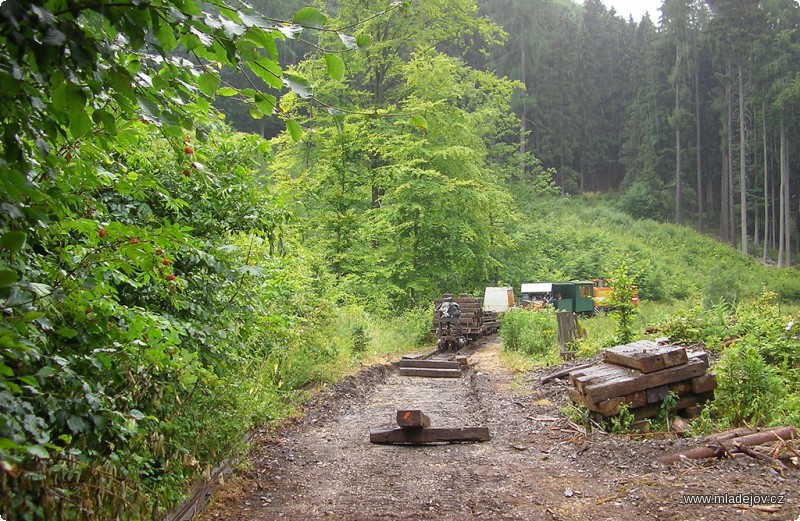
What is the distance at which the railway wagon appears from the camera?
61.9 ft

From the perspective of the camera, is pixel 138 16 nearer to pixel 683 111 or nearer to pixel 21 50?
pixel 21 50

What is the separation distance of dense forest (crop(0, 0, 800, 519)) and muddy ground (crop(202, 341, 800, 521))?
0.61 m

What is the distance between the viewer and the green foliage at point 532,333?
1467 centimetres

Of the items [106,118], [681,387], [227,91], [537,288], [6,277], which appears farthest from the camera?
[537,288]

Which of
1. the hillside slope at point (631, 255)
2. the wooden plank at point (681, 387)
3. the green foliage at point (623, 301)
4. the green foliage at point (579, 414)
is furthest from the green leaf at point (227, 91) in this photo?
the hillside slope at point (631, 255)

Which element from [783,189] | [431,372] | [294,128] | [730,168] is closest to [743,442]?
[294,128]

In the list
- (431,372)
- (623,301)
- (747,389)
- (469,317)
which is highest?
(623,301)

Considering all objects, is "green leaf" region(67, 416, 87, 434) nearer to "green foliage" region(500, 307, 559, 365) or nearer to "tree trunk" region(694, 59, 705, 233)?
"green foliage" region(500, 307, 559, 365)

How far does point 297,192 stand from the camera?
19.0 meters

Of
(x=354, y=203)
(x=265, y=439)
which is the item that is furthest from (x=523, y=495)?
(x=354, y=203)

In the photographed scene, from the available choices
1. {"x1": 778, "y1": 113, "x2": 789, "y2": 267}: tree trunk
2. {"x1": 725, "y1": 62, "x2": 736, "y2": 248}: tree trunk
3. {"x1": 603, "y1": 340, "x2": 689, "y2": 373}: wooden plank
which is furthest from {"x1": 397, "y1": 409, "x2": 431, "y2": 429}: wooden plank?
{"x1": 725, "y1": 62, "x2": 736, "y2": 248}: tree trunk

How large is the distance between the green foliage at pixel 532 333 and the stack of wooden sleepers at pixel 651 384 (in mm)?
5680

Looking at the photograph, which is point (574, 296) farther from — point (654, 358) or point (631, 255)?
point (654, 358)

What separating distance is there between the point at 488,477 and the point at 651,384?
263 cm
